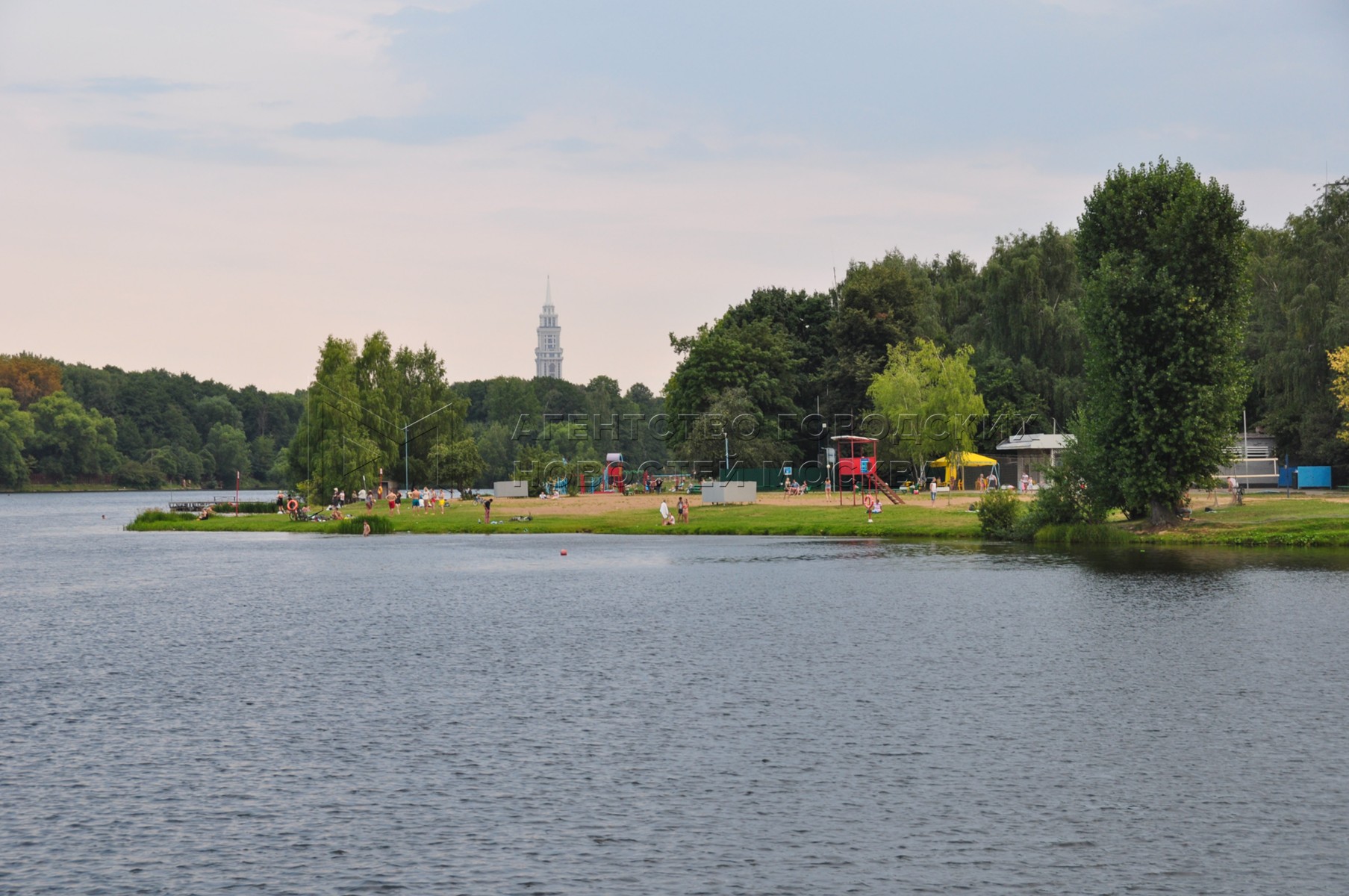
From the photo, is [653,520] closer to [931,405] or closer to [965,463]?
[931,405]

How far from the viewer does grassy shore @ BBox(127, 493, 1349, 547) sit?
59938 mm

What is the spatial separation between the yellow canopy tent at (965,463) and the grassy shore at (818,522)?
32.7 feet

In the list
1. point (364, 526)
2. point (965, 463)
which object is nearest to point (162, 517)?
point (364, 526)

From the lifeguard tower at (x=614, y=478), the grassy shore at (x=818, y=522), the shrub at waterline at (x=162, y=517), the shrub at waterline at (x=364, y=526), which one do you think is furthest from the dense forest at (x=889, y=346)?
the shrub at waterline at (x=162, y=517)

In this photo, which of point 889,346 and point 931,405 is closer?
point 931,405

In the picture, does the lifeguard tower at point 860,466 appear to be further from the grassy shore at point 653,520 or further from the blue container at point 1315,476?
the blue container at point 1315,476

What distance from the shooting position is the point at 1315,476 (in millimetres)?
84188

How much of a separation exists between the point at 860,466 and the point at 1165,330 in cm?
3321

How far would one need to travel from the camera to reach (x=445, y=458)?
121 metres

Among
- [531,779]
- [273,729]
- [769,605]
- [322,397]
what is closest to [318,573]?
[769,605]

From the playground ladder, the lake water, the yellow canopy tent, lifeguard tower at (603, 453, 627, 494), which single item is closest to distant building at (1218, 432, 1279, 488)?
the yellow canopy tent

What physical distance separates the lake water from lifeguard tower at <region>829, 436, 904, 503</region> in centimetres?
4056

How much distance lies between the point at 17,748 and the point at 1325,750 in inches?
899

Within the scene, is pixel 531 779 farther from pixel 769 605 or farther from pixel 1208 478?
pixel 1208 478
